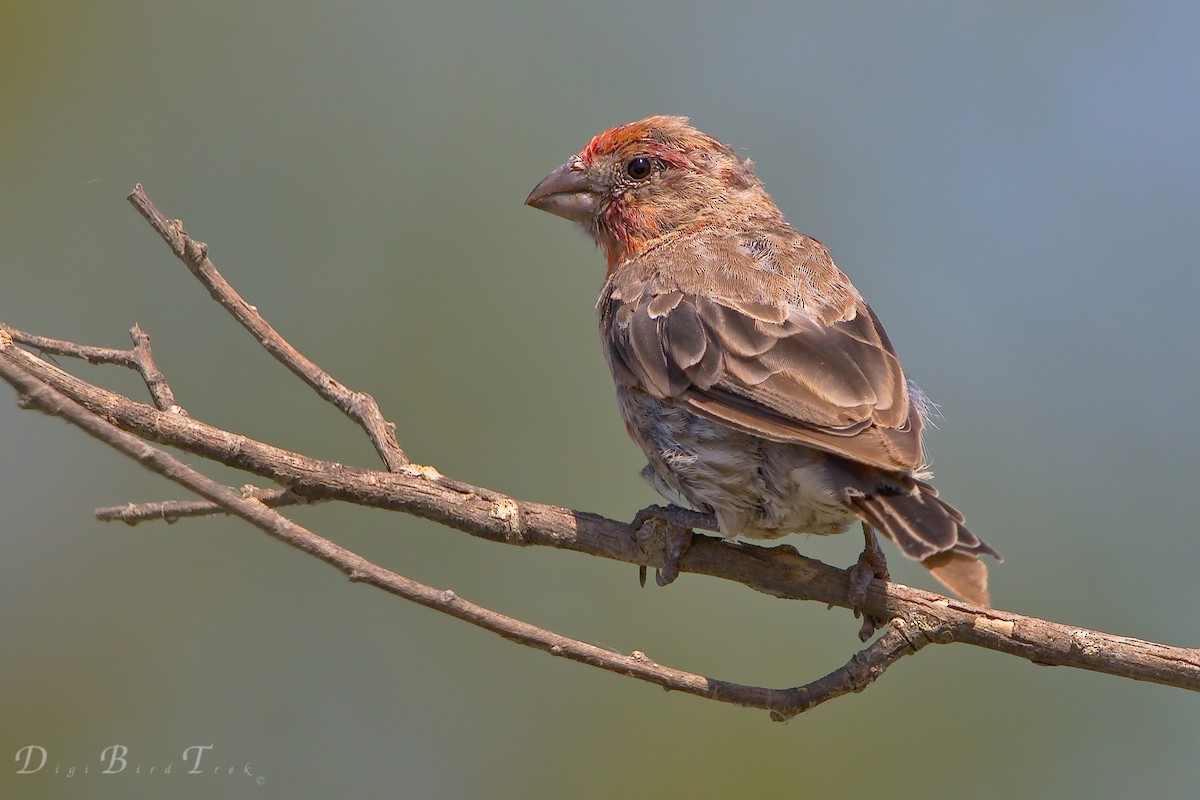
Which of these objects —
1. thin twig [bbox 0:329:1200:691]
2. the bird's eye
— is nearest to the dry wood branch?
thin twig [bbox 0:329:1200:691]

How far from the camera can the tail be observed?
3332mm

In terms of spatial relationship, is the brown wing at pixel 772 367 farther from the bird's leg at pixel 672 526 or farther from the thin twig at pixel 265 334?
the thin twig at pixel 265 334

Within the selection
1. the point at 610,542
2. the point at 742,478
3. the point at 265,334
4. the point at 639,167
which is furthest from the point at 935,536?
the point at 639,167

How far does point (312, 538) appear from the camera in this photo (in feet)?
9.95

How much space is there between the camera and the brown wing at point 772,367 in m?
3.79

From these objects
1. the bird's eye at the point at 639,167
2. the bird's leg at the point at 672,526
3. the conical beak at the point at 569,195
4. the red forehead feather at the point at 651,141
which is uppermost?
the red forehead feather at the point at 651,141

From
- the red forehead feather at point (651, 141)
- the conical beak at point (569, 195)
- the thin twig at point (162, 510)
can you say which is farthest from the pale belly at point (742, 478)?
the red forehead feather at point (651, 141)

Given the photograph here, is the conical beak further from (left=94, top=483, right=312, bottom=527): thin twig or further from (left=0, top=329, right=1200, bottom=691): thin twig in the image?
(left=94, top=483, right=312, bottom=527): thin twig

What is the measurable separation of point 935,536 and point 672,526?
3.38 ft

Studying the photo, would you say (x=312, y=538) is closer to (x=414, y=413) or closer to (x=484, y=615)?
(x=484, y=615)

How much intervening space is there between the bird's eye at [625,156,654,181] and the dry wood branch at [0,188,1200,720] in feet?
6.39

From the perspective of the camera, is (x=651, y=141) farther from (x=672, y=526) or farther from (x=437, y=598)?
(x=437, y=598)

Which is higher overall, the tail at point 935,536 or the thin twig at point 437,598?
the tail at point 935,536

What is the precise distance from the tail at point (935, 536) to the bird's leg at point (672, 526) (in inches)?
27.4
